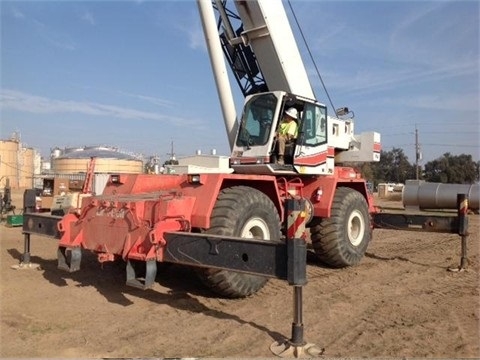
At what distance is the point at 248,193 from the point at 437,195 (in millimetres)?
18969

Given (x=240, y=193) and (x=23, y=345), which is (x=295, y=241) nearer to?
(x=240, y=193)

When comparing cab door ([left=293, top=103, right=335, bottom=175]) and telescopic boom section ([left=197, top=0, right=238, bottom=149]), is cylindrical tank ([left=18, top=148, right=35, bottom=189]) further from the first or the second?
cab door ([left=293, top=103, right=335, bottom=175])

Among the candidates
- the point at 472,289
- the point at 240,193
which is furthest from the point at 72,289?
the point at 472,289

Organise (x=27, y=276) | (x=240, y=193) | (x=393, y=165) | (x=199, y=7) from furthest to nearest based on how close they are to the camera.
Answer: (x=393, y=165)
(x=199, y=7)
(x=27, y=276)
(x=240, y=193)

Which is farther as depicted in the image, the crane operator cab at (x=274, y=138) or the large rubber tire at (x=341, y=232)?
the large rubber tire at (x=341, y=232)

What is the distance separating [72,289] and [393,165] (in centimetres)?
8853

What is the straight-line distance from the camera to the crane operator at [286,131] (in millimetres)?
7539

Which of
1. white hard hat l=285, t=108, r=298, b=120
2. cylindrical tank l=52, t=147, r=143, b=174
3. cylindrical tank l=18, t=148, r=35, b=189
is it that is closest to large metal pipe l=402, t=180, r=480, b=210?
white hard hat l=285, t=108, r=298, b=120

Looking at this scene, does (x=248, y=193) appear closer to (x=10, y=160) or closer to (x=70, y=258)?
(x=70, y=258)

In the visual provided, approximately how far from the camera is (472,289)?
22.2ft

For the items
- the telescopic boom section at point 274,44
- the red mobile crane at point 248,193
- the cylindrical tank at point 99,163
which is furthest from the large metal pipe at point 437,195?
the cylindrical tank at point 99,163

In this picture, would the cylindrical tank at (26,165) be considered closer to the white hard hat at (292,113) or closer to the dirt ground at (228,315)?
the dirt ground at (228,315)

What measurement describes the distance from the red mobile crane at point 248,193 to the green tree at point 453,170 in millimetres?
65942

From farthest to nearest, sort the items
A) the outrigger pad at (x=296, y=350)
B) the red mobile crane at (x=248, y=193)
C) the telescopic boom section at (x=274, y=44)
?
the telescopic boom section at (x=274, y=44) → the red mobile crane at (x=248, y=193) → the outrigger pad at (x=296, y=350)
